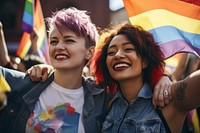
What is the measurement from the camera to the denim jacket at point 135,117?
279cm

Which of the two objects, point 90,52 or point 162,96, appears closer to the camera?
point 162,96

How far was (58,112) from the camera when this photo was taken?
3076mm

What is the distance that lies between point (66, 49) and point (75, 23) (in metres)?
0.24

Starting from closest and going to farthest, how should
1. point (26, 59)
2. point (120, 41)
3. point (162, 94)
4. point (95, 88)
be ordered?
point (162, 94)
point (120, 41)
point (95, 88)
point (26, 59)

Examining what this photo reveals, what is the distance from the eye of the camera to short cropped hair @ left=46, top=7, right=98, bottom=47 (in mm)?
3225

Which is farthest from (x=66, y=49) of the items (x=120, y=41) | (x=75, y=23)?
(x=120, y=41)

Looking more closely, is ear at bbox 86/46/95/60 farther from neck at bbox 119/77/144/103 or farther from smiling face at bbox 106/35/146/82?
neck at bbox 119/77/144/103

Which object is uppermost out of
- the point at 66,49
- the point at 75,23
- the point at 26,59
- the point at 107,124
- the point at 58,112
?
the point at 75,23

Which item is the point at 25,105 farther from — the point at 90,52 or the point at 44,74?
the point at 90,52

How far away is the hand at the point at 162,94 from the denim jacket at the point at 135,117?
0.08 metres

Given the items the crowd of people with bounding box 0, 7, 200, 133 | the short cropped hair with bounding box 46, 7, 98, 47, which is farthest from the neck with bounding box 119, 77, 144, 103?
the short cropped hair with bounding box 46, 7, 98, 47

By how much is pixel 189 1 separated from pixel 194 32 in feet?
0.99

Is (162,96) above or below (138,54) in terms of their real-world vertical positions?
below

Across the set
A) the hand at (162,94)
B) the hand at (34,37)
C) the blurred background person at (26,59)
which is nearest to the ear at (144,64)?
the hand at (162,94)
